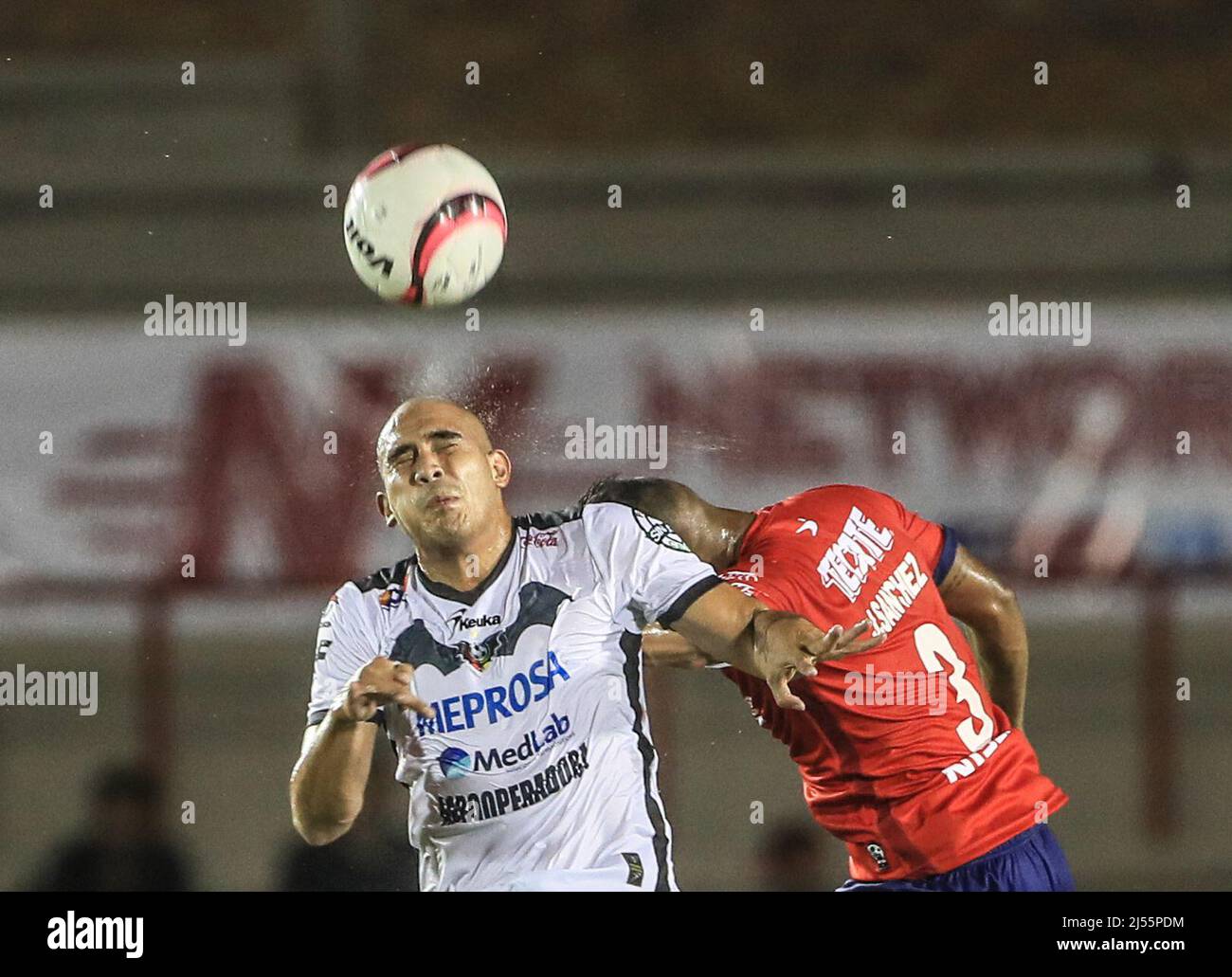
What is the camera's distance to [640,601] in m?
1.85

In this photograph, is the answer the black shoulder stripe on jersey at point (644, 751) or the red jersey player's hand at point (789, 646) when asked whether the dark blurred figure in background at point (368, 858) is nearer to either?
the black shoulder stripe on jersey at point (644, 751)

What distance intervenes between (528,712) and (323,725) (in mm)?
274

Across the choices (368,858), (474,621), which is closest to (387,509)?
(474,621)

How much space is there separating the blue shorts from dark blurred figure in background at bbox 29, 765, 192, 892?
3.52 ft

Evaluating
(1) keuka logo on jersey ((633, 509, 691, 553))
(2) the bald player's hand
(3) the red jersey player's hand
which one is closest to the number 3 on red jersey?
(3) the red jersey player's hand

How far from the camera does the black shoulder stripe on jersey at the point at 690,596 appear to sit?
71.0 inches

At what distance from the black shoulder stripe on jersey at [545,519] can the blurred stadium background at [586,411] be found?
253mm

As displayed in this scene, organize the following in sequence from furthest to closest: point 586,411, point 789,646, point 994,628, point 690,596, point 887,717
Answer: point 586,411 → point 994,628 → point 887,717 → point 690,596 → point 789,646

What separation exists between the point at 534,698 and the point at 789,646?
14.5 inches

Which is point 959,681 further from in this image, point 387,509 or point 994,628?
point 387,509

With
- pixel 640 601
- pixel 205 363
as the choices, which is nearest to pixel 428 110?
pixel 205 363

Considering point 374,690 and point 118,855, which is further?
point 118,855

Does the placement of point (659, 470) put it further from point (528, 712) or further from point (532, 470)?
point (528, 712)

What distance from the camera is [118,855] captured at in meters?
2.13
